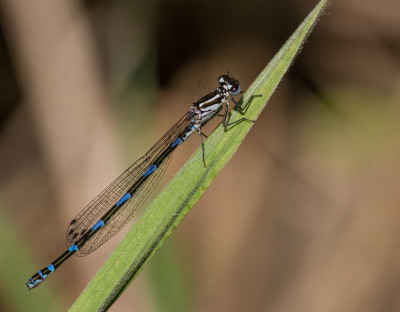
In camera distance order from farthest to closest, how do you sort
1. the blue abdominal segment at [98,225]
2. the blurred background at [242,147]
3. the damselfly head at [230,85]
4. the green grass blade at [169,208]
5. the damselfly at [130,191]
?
1. the blurred background at [242,147]
2. the blue abdominal segment at [98,225]
3. the damselfly at [130,191]
4. the damselfly head at [230,85]
5. the green grass blade at [169,208]

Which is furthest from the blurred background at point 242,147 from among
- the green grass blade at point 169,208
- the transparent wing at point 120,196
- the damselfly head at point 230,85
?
the green grass blade at point 169,208

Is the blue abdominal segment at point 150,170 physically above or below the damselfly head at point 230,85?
below

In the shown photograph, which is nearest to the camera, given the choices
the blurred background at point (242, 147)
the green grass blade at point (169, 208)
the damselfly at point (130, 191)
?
the green grass blade at point (169, 208)

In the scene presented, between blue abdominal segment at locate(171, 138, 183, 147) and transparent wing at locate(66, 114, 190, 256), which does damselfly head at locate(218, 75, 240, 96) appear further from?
blue abdominal segment at locate(171, 138, 183, 147)

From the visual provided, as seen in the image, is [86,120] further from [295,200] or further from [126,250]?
[126,250]

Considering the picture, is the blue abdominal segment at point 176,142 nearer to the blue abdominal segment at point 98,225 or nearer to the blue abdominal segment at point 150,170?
the blue abdominal segment at point 150,170

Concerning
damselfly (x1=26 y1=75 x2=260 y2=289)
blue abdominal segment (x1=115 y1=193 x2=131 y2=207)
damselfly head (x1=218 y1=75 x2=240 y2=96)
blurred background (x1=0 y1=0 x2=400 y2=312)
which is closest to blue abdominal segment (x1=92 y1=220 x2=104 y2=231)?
damselfly (x1=26 y1=75 x2=260 y2=289)

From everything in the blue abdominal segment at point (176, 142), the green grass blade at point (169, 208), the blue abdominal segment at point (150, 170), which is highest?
the blue abdominal segment at point (176, 142)

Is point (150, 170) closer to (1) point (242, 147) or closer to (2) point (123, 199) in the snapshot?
(2) point (123, 199)

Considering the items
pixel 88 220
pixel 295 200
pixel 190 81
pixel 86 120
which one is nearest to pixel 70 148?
pixel 86 120
